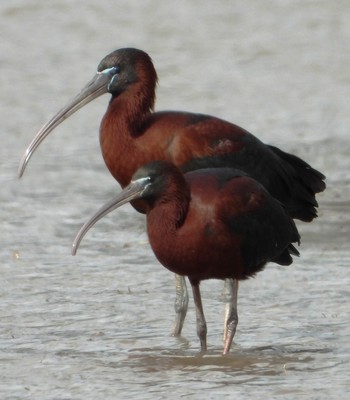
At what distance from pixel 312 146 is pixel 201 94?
6.97 feet

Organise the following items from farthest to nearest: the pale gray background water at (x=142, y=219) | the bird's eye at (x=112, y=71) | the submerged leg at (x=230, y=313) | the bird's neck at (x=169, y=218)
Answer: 1. the bird's eye at (x=112, y=71)
2. the submerged leg at (x=230, y=313)
3. the bird's neck at (x=169, y=218)
4. the pale gray background water at (x=142, y=219)

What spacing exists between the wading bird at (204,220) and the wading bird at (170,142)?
1.64ft

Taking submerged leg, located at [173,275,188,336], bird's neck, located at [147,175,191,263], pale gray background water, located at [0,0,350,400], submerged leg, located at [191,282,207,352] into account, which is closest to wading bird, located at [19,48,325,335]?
submerged leg, located at [173,275,188,336]

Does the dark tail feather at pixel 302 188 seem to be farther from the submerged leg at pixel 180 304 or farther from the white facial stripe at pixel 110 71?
the white facial stripe at pixel 110 71

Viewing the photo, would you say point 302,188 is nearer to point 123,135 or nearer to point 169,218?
point 123,135

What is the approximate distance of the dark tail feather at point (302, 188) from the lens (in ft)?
30.0

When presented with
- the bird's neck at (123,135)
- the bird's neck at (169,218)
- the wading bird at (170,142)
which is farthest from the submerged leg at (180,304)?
the bird's neck at (169,218)

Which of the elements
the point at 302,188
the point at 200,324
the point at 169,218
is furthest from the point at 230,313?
the point at 302,188

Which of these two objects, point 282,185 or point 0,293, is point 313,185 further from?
point 0,293

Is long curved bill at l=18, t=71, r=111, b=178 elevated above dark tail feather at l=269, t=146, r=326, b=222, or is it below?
above

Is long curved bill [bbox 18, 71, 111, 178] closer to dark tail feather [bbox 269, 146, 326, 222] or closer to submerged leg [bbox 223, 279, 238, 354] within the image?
dark tail feather [bbox 269, 146, 326, 222]

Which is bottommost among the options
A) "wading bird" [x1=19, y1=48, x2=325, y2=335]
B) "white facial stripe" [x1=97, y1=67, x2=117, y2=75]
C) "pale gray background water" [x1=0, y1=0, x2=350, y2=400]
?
"pale gray background water" [x1=0, y1=0, x2=350, y2=400]

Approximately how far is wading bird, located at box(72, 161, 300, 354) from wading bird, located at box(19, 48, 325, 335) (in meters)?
0.50

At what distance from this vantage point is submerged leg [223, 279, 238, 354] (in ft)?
26.5
